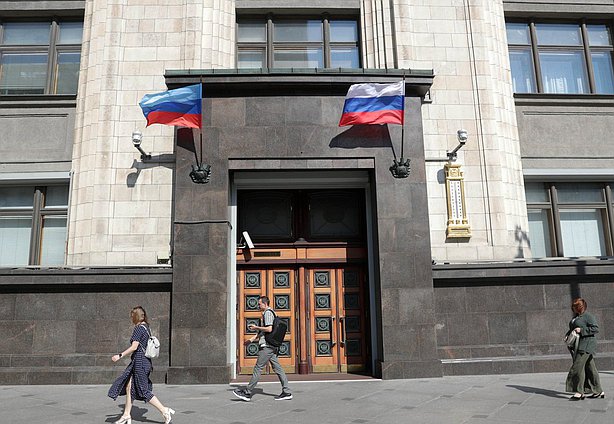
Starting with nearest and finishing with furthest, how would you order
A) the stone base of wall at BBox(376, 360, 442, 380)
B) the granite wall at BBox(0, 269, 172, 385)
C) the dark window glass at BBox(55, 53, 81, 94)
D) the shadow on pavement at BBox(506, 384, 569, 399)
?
the shadow on pavement at BBox(506, 384, 569, 399) < the stone base of wall at BBox(376, 360, 442, 380) < the granite wall at BBox(0, 269, 172, 385) < the dark window glass at BBox(55, 53, 81, 94)

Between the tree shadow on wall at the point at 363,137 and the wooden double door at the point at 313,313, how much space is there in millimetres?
3340

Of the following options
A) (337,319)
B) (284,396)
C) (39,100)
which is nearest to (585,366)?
(284,396)

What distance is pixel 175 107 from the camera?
12836 mm

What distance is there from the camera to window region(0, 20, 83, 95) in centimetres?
1523

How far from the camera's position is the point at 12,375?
12047mm

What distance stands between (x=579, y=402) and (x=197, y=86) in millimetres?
10782

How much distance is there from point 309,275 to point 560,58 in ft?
34.7

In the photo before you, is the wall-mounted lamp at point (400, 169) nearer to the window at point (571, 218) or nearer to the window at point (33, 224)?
the window at point (571, 218)

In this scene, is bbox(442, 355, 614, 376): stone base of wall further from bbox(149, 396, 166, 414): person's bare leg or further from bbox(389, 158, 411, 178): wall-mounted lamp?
bbox(149, 396, 166, 414): person's bare leg

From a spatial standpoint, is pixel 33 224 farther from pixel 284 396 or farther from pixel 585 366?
pixel 585 366

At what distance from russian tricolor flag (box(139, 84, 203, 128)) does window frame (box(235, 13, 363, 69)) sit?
296 cm

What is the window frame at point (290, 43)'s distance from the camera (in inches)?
607

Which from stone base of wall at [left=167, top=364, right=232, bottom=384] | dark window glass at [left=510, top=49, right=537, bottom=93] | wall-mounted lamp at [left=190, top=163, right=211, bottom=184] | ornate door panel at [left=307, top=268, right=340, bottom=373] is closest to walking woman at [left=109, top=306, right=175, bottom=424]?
stone base of wall at [left=167, top=364, right=232, bottom=384]

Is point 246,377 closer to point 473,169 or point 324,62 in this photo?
point 473,169
